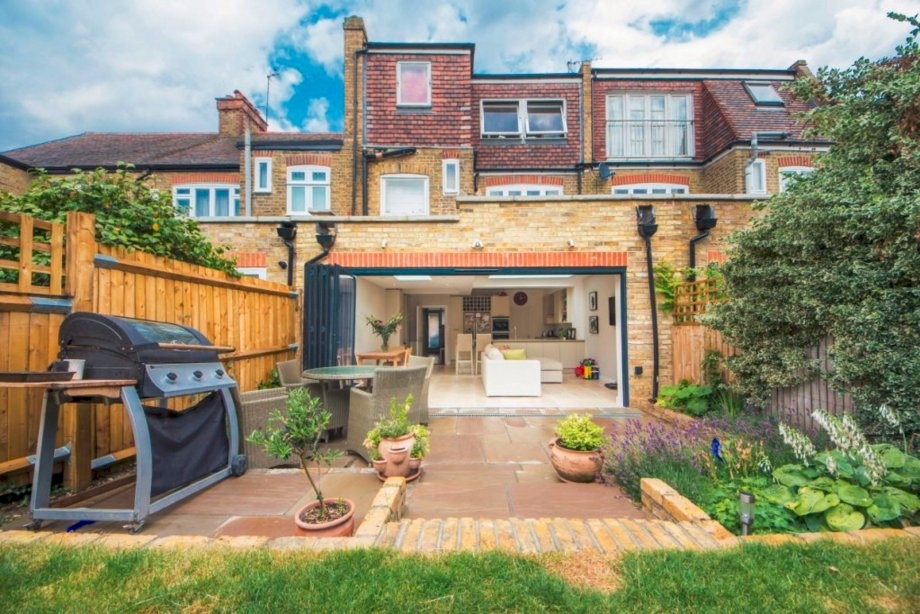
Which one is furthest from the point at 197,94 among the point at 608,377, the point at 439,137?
the point at 608,377

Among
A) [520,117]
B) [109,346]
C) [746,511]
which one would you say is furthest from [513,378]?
[520,117]

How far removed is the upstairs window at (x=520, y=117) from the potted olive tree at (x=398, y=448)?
9.38 m

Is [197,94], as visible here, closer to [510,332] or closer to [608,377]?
[510,332]

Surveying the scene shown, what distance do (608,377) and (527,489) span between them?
259 inches

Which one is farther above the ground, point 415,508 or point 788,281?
point 788,281

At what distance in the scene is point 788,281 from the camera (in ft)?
13.3

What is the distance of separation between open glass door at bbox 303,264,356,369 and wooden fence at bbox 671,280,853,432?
5045mm

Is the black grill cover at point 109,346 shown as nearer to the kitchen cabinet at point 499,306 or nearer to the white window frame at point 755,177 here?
the white window frame at point 755,177

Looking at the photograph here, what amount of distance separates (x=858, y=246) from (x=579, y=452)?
2913 millimetres

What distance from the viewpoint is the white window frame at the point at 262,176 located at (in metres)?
9.77

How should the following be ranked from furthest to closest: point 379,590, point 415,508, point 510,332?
point 510,332 → point 415,508 → point 379,590

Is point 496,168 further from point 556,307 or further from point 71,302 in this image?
point 71,302

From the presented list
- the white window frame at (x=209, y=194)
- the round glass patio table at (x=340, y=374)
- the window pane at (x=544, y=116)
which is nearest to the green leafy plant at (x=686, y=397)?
the round glass patio table at (x=340, y=374)

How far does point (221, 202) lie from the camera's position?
10742mm
